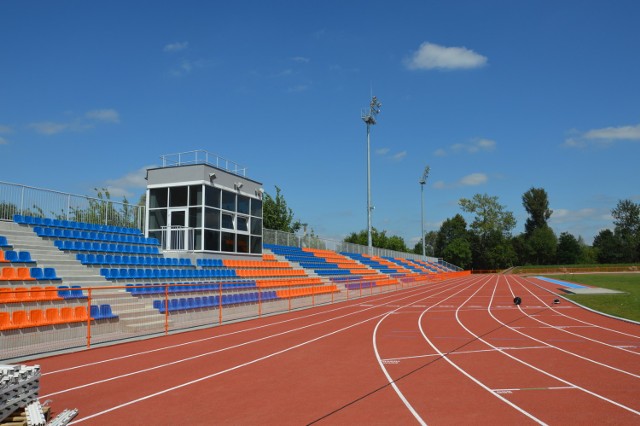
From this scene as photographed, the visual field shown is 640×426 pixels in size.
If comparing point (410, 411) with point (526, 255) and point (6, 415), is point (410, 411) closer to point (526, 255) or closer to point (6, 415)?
point (6, 415)

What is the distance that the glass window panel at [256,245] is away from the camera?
89.7 feet

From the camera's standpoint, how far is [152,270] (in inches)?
705

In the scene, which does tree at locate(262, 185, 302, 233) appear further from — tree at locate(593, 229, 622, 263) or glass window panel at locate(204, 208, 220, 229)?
tree at locate(593, 229, 622, 263)

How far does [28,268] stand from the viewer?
13.3m

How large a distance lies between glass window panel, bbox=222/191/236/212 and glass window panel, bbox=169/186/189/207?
200 cm

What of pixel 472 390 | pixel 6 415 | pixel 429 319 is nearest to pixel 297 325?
pixel 429 319

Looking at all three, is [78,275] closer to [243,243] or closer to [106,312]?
[106,312]

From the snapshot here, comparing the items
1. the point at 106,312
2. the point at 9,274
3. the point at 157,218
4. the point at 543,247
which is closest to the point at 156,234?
the point at 157,218

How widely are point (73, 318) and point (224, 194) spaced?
12.8 m

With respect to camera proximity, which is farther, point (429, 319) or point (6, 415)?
point (429, 319)

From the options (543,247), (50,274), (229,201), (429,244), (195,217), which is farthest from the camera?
(429,244)

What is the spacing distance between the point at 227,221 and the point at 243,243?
80.0 inches

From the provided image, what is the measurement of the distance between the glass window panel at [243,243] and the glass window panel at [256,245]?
639 mm

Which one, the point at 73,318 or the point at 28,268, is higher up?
the point at 28,268
